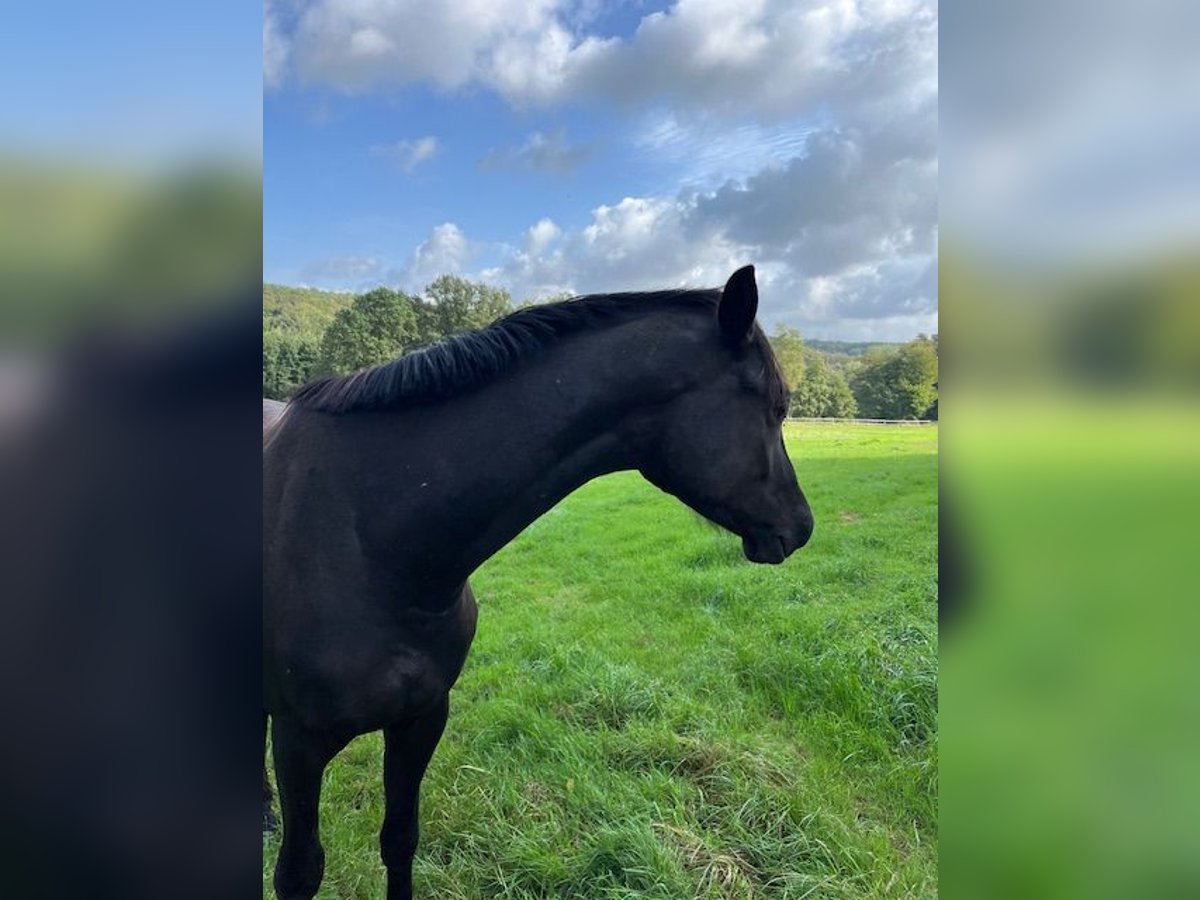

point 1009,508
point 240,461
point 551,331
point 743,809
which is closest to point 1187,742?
point 1009,508

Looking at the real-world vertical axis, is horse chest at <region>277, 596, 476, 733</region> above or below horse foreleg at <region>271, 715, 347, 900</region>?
above

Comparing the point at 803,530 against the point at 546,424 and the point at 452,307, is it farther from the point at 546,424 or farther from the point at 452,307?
the point at 452,307

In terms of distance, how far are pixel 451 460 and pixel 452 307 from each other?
1.62m

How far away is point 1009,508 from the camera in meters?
0.71

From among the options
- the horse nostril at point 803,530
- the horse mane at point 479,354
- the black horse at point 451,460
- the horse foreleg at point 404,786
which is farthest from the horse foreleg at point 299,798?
the horse nostril at point 803,530

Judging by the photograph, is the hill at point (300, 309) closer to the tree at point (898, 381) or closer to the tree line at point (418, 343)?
the tree line at point (418, 343)

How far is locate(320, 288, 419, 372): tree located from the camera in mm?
3068

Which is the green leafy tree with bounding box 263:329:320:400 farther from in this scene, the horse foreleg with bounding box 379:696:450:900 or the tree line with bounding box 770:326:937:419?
the tree line with bounding box 770:326:937:419

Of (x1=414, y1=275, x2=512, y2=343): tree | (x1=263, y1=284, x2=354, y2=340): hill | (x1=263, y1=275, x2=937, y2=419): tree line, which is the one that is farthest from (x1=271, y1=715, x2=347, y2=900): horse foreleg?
(x1=414, y1=275, x2=512, y2=343): tree

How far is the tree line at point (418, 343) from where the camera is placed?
2676 millimetres

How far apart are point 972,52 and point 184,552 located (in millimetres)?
922

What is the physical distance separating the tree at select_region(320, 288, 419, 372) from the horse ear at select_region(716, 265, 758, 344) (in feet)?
5.68

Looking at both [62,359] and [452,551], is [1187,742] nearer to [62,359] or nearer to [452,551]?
[62,359]

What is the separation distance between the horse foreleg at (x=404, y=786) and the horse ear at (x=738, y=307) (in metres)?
1.43
